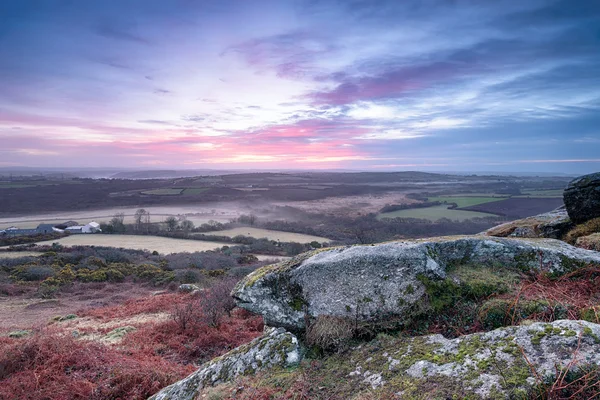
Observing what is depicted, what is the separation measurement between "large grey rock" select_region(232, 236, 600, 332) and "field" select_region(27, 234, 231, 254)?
4113 cm

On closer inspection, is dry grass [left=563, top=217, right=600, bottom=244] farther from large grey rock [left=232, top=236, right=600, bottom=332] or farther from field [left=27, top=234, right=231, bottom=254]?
field [left=27, top=234, right=231, bottom=254]

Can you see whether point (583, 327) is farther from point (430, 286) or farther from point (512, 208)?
point (512, 208)

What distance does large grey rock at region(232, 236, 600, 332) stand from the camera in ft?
17.5

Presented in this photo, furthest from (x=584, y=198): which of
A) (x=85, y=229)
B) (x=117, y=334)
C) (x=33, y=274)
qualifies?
(x=85, y=229)

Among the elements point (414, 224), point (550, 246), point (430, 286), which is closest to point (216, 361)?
point (430, 286)

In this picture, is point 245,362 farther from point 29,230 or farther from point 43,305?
point 29,230

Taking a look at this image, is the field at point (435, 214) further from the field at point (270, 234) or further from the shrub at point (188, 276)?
the shrub at point (188, 276)

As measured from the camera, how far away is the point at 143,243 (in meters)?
48.6

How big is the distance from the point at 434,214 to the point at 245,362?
61.1 meters

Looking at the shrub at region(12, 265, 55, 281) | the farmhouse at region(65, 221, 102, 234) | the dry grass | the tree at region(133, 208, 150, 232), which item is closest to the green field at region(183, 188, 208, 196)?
the tree at region(133, 208, 150, 232)

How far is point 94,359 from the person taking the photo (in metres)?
7.68

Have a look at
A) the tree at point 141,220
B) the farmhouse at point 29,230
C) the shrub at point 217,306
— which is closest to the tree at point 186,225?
the tree at point 141,220

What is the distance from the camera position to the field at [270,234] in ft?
170

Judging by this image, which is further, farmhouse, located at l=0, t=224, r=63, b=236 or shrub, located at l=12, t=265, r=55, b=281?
farmhouse, located at l=0, t=224, r=63, b=236
